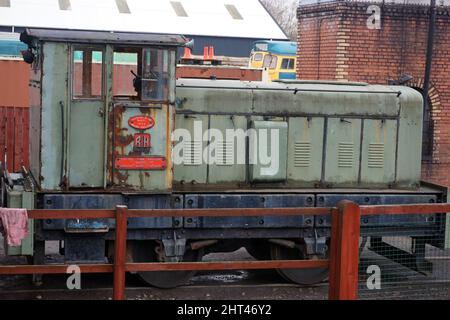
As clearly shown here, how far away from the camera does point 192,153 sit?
9188mm

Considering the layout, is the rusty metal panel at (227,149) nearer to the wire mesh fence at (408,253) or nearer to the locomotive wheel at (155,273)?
the locomotive wheel at (155,273)

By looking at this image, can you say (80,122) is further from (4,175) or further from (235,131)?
(235,131)

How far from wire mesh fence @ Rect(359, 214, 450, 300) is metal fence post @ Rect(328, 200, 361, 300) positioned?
6.76ft

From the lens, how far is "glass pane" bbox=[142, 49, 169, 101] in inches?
341

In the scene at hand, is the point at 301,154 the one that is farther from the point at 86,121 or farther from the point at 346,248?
the point at 346,248

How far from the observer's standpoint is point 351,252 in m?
6.24

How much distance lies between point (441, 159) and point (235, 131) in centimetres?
611

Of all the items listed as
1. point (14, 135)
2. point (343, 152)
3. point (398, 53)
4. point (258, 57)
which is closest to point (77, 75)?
point (343, 152)

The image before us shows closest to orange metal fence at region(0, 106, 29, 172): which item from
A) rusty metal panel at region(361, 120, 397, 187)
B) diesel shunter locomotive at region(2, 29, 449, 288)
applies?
diesel shunter locomotive at region(2, 29, 449, 288)

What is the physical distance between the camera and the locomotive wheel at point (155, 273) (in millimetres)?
8938

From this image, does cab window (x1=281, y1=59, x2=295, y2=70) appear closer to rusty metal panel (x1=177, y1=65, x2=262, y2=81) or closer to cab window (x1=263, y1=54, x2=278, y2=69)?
cab window (x1=263, y1=54, x2=278, y2=69)

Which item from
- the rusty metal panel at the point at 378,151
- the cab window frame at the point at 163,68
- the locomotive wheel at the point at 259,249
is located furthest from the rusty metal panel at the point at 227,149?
the rusty metal panel at the point at 378,151
